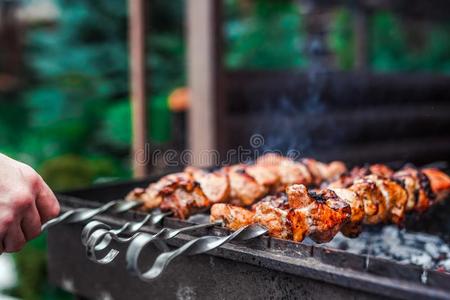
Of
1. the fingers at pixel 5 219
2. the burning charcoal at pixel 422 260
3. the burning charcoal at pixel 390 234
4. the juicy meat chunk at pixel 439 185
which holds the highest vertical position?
the fingers at pixel 5 219

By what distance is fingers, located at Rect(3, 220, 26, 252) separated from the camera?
163cm

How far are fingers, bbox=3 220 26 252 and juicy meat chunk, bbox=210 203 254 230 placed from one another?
620 millimetres

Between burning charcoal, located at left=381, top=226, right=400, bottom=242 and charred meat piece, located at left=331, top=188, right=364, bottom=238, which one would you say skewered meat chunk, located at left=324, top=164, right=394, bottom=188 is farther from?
burning charcoal, located at left=381, top=226, right=400, bottom=242

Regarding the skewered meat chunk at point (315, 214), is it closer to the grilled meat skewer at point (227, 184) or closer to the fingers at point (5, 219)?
the grilled meat skewer at point (227, 184)

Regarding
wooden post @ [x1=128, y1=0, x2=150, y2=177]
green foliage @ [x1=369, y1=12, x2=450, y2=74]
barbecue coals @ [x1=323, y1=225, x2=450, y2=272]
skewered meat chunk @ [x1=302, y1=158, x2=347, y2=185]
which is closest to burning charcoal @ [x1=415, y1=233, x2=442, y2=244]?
barbecue coals @ [x1=323, y1=225, x2=450, y2=272]

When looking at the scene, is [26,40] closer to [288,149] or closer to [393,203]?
[288,149]

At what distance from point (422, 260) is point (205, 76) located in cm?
246

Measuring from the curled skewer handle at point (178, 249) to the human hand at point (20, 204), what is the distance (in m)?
0.40

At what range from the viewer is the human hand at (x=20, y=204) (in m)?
1.59

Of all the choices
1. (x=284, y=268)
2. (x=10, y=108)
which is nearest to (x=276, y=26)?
(x=10, y=108)

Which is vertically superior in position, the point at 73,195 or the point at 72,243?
the point at 73,195

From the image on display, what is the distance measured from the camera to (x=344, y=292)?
1406 mm

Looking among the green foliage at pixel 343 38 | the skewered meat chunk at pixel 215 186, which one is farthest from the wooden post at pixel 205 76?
the green foliage at pixel 343 38

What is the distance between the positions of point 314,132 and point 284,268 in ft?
13.3
